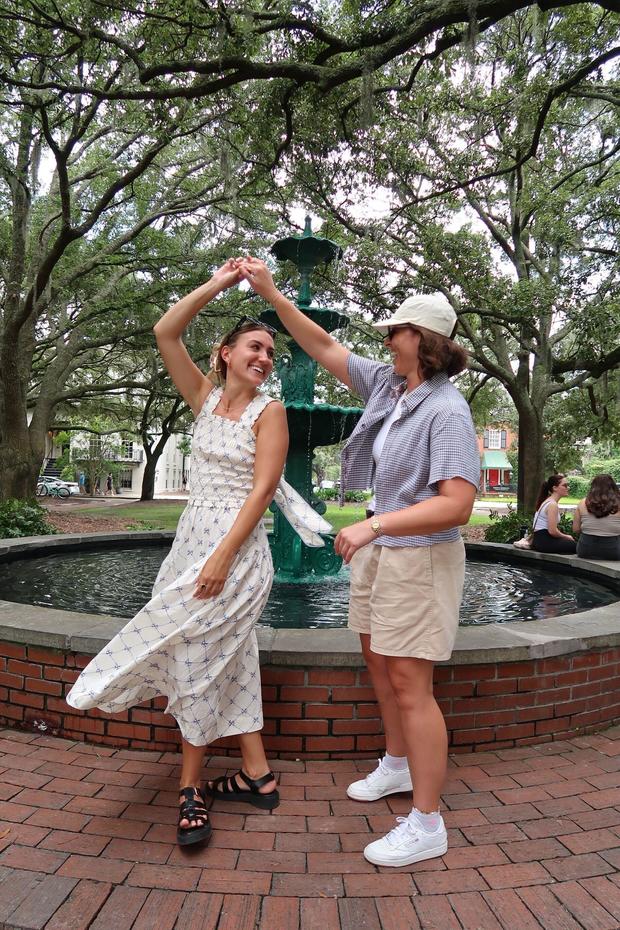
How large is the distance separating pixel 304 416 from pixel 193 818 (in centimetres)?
356

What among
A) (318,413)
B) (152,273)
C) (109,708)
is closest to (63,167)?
(152,273)

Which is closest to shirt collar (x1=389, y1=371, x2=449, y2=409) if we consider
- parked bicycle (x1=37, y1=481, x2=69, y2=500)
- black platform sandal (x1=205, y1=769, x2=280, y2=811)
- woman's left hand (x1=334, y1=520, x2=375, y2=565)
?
woman's left hand (x1=334, y1=520, x2=375, y2=565)

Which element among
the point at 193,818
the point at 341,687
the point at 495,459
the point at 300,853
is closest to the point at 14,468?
the point at 341,687

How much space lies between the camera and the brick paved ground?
1899 millimetres

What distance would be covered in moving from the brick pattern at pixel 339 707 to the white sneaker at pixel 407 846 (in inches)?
27.6

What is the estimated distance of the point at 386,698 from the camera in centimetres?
259

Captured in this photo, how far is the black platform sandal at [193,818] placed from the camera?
220 cm

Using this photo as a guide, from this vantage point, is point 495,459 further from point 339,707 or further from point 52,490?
point 339,707

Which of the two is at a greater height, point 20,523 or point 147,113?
point 147,113

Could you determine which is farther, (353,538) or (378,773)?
(378,773)

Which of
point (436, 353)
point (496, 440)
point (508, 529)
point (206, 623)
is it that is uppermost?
point (496, 440)

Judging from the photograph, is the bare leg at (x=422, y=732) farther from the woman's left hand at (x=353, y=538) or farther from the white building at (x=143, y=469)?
the white building at (x=143, y=469)

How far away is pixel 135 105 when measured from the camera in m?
9.72

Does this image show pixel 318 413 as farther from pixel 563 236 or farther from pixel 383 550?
pixel 563 236
